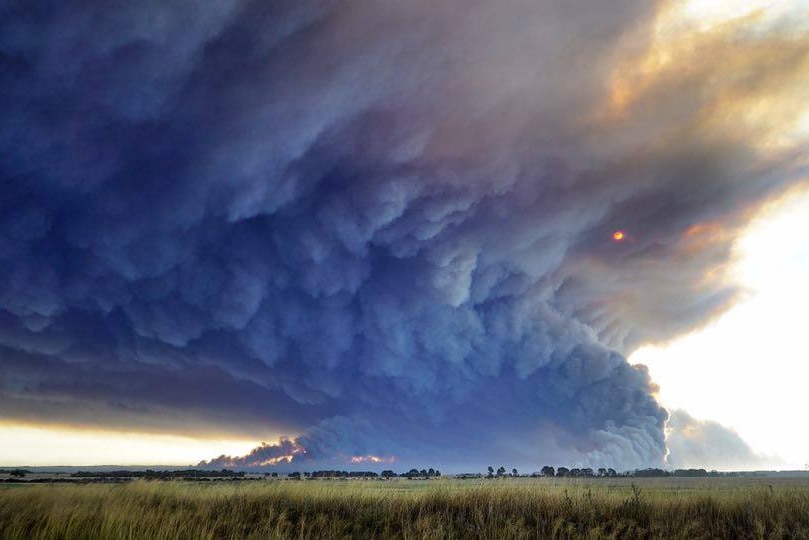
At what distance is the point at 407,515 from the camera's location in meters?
18.0

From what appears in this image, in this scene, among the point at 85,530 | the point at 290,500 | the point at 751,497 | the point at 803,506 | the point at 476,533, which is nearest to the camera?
the point at 85,530

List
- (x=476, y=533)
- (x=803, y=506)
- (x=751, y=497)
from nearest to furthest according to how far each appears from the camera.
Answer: (x=476, y=533)
(x=803, y=506)
(x=751, y=497)

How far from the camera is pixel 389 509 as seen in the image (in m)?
18.3

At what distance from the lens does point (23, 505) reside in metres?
17.6

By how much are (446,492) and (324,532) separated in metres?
8.38

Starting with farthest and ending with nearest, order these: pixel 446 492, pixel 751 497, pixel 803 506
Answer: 1. pixel 446 492
2. pixel 751 497
3. pixel 803 506

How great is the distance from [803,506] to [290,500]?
744 inches

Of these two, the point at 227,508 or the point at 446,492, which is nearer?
the point at 227,508

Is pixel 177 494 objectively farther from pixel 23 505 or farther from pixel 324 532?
pixel 324 532

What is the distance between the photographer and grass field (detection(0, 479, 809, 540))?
1420 centimetres

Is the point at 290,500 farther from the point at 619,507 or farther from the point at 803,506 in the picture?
the point at 803,506

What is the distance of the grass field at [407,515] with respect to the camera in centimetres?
1420

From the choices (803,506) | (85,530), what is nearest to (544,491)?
(803,506)

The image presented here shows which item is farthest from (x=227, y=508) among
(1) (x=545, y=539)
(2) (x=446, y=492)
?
(1) (x=545, y=539)
